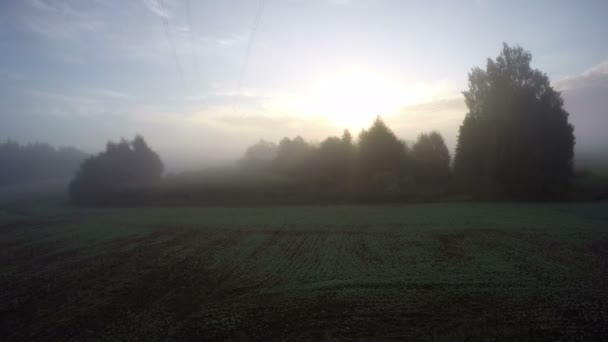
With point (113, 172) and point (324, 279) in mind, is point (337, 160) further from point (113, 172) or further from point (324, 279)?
point (113, 172)

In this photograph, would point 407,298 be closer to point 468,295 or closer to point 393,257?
point 468,295

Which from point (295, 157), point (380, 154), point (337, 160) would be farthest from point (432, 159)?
point (295, 157)

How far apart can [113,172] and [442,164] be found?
49198mm

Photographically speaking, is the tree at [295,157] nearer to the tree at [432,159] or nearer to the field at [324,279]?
the tree at [432,159]

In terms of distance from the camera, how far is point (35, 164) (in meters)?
91.8

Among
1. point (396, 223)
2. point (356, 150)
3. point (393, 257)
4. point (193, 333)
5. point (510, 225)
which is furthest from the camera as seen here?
point (356, 150)

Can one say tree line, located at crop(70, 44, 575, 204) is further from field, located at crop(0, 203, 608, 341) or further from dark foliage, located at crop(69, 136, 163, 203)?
field, located at crop(0, 203, 608, 341)

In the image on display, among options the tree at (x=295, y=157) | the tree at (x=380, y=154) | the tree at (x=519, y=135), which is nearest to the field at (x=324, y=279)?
the tree at (x=519, y=135)

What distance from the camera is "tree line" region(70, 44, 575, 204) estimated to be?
1224 inches

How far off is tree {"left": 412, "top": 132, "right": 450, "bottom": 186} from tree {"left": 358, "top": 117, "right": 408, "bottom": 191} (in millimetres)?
2406

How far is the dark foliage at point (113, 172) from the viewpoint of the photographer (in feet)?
149

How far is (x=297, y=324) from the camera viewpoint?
10289 mm

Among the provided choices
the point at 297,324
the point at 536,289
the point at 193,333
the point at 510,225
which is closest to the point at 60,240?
the point at 193,333

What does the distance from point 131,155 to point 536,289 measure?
58351mm
